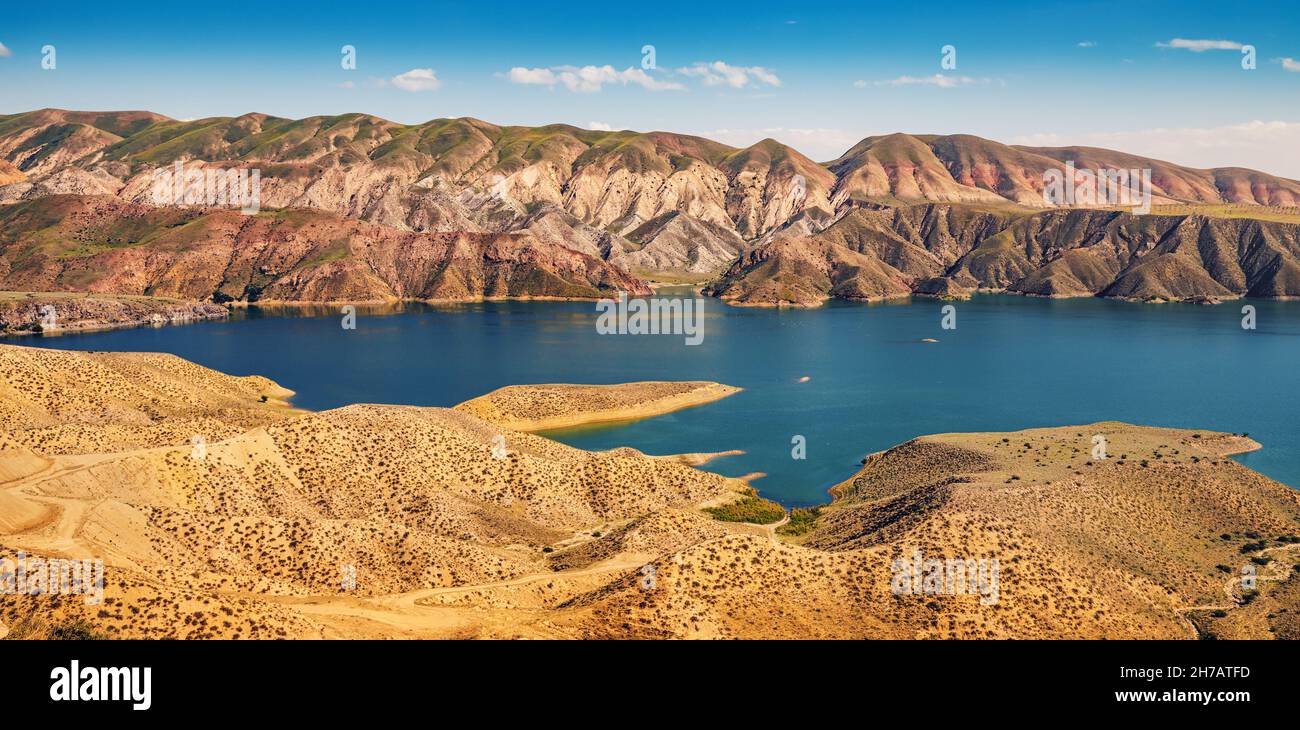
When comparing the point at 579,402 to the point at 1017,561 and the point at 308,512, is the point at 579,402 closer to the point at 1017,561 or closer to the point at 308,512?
the point at 308,512

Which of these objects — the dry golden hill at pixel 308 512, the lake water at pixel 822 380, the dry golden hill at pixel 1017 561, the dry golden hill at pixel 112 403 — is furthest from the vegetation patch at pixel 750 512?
the dry golden hill at pixel 112 403

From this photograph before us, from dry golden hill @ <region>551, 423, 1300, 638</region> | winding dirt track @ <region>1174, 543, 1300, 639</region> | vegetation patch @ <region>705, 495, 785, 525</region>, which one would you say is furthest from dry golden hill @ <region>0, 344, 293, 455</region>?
winding dirt track @ <region>1174, 543, 1300, 639</region>

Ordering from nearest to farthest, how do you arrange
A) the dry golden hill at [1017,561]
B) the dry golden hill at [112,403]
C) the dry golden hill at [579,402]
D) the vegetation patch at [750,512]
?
the dry golden hill at [1017,561]
the dry golden hill at [112,403]
the vegetation patch at [750,512]
the dry golden hill at [579,402]

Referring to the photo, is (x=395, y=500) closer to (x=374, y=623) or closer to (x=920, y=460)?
(x=374, y=623)

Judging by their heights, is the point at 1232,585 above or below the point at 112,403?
below

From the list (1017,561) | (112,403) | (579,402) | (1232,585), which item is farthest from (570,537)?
(112,403)

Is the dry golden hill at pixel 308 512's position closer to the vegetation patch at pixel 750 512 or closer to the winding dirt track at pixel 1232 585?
the vegetation patch at pixel 750 512
